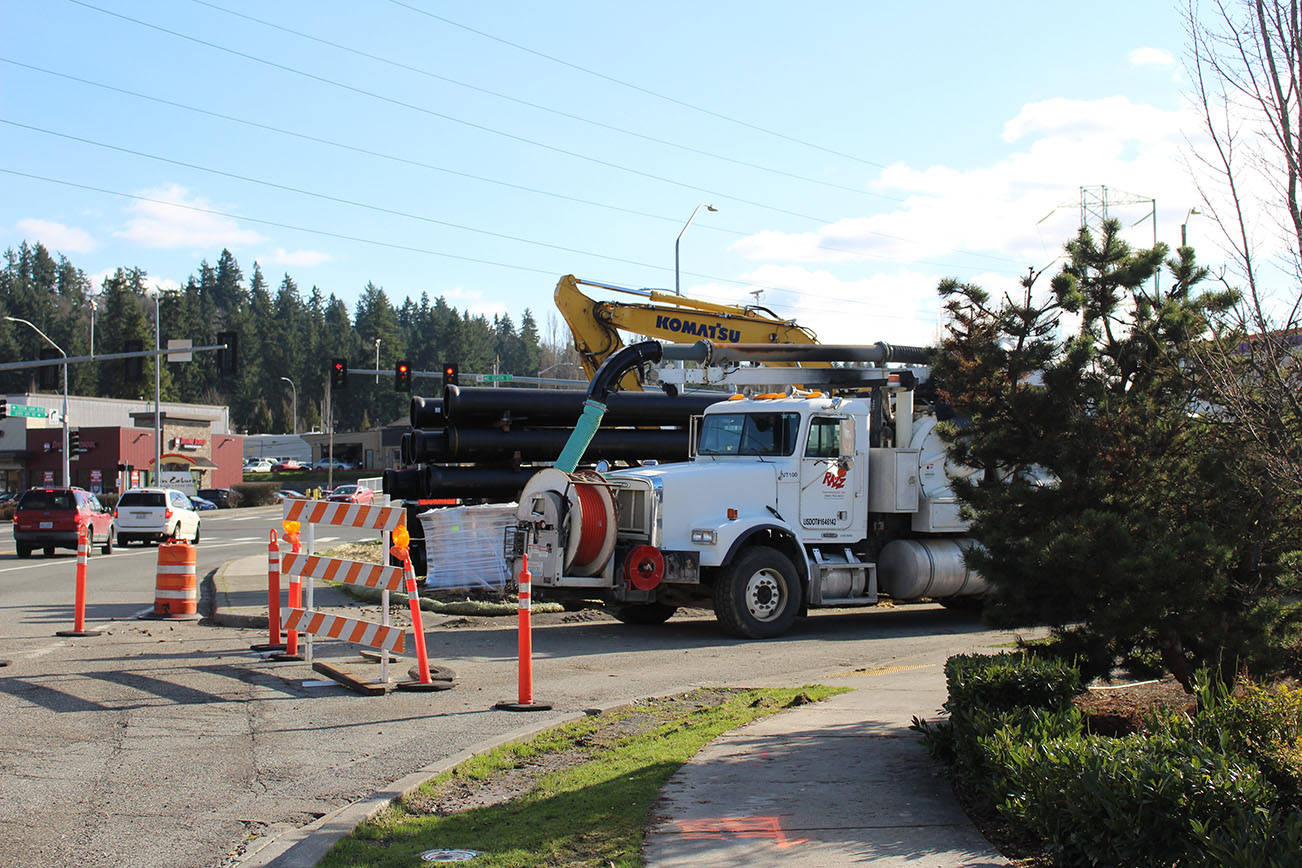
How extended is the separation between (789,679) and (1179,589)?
15.6 ft

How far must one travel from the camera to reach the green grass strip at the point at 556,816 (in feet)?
17.9

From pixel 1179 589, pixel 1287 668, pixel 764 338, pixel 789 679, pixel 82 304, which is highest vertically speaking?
pixel 82 304

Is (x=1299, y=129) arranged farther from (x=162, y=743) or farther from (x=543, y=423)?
(x=543, y=423)

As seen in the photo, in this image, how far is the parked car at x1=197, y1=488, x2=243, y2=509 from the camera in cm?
6969

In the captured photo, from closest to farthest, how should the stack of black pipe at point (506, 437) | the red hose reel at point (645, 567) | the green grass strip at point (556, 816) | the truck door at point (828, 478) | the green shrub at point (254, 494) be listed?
the green grass strip at point (556, 816) → the red hose reel at point (645, 567) → the truck door at point (828, 478) → the stack of black pipe at point (506, 437) → the green shrub at point (254, 494)

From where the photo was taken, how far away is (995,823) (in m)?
5.75

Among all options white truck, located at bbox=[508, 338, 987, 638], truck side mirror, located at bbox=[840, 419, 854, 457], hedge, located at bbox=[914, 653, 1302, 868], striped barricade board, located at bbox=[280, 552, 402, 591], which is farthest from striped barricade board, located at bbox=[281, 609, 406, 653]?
truck side mirror, located at bbox=[840, 419, 854, 457]

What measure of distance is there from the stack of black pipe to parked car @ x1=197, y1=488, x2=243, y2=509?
53572 millimetres

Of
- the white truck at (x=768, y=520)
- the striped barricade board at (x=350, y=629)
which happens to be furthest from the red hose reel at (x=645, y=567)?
the striped barricade board at (x=350, y=629)

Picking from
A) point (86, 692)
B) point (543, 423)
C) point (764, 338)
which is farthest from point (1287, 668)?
point (764, 338)

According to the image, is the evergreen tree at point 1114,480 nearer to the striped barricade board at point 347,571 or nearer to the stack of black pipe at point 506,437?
the striped barricade board at point 347,571

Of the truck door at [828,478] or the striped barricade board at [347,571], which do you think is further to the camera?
the truck door at [828,478]

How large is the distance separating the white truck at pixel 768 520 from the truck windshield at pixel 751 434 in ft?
0.05

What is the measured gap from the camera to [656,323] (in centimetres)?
2205
